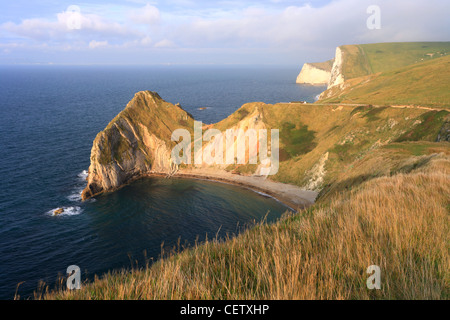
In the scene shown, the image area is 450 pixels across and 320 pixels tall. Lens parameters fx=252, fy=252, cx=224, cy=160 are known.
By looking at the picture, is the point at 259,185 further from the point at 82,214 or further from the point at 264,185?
the point at 82,214

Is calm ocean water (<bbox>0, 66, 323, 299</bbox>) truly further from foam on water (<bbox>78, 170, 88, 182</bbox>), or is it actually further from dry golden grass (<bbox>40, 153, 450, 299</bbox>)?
dry golden grass (<bbox>40, 153, 450, 299</bbox>)

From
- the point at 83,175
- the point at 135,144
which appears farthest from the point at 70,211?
the point at 135,144

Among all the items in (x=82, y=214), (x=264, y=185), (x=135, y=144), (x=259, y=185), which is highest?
(x=135, y=144)

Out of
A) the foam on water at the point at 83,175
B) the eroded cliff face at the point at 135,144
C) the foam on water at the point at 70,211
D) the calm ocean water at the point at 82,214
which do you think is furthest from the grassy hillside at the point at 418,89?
the foam on water at the point at 83,175

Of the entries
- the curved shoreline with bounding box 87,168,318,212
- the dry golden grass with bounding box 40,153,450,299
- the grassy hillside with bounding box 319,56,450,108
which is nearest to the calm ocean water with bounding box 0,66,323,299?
the curved shoreline with bounding box 87,168,318,212

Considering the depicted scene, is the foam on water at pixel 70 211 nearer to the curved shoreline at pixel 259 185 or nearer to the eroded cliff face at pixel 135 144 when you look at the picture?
the eroded cliff face at pixel 135 144

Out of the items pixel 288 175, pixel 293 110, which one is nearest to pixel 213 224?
pixel 288 175
